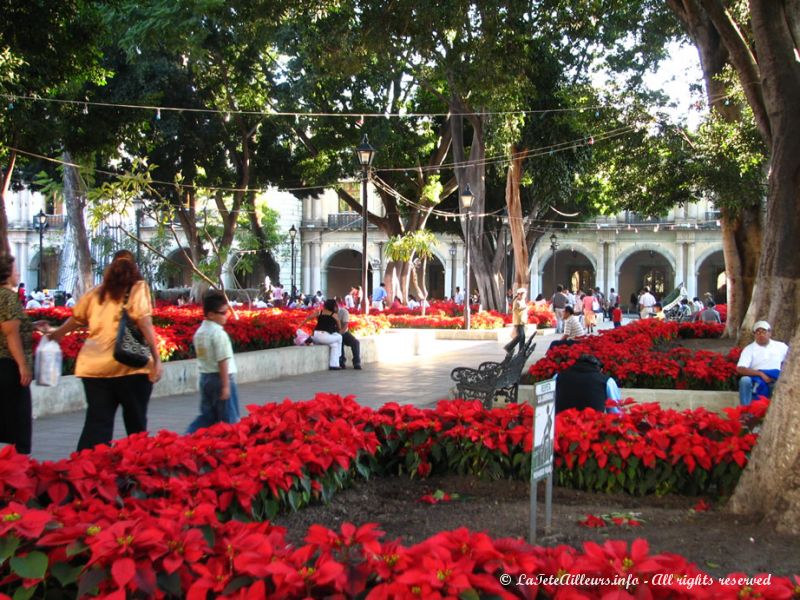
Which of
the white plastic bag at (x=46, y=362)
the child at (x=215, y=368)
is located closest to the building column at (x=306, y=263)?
the child at (x=215, y=368)

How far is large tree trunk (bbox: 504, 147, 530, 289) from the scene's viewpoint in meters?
27.1

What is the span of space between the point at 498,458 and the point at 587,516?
0.93 meters

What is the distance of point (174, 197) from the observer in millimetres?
28812

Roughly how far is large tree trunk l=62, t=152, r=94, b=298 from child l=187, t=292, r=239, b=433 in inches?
673

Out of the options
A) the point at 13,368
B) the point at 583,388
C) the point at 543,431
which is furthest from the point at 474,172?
the point at 543,431

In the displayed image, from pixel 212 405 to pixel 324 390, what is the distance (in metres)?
5.40

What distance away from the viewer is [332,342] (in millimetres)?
14664

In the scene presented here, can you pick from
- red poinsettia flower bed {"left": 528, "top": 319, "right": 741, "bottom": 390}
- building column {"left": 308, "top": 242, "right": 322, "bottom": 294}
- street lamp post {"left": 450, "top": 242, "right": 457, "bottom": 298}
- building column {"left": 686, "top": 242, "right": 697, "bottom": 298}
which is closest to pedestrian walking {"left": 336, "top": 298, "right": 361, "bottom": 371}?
→ red poinsettia flower bed {"left": 528, "top": 319, "right": 741, "bottom": 390}

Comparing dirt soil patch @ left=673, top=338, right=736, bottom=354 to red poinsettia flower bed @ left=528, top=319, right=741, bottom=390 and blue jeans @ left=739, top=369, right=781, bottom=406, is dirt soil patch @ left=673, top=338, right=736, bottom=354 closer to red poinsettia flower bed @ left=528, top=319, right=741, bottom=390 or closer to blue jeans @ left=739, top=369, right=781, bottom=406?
red poinsettia flower bed @ left=528, top=319, right=741, bottom=390

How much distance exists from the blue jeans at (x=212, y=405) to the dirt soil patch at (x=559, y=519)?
149 cm

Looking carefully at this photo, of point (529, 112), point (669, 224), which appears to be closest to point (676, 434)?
point (529, 112)

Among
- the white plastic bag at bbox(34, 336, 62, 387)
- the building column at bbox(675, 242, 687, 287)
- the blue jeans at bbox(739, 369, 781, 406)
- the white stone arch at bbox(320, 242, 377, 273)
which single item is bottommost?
the blue jeans at bbox(739, 369, 781, 406)

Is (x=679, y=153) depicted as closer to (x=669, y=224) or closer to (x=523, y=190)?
(x=523, y=190)

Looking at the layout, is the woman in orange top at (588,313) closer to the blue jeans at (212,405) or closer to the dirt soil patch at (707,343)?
the dirt soil patch at (707,343)
